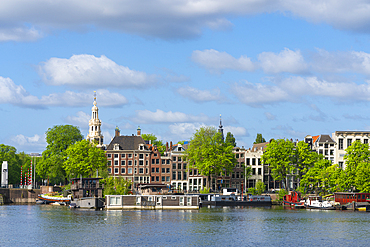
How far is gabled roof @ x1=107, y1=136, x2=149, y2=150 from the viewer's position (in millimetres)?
164000

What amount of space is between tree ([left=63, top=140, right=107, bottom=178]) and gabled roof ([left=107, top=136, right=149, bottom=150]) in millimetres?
14968

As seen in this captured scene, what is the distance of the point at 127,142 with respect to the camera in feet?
542

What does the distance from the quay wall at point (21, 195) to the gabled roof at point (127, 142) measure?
24.3 meters

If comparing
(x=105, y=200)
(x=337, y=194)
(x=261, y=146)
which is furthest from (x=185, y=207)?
(x=261, y=146)

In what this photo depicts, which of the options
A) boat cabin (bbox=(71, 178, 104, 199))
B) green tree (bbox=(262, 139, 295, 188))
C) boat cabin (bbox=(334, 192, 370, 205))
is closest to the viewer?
boat cabin (bbox=(334, 192, 370, 205))

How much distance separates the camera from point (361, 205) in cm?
11925

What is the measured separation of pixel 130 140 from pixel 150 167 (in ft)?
32.1

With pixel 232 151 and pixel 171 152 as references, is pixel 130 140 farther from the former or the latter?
pixel 232 151

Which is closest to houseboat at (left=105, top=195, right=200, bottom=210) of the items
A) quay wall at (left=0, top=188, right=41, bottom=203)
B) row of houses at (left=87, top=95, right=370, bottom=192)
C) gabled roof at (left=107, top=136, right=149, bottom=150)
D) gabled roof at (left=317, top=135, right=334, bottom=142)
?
row of houses at (left=87, top=95, right=370, bottom=192)

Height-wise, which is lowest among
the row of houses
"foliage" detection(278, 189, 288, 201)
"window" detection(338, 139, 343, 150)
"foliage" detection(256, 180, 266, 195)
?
"foliage" detection(278, 189, 288, 201)

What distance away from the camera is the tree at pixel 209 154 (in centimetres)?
14988

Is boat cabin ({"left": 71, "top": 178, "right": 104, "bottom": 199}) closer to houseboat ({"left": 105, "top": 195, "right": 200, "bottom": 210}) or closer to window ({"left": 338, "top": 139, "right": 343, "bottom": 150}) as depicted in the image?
houseboat ({"left": 105, "top": 195, "right": 200, "bottom": 210})

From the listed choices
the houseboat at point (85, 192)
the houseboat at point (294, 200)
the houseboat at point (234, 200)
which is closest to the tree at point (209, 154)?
the houseboat at point (234, 200)

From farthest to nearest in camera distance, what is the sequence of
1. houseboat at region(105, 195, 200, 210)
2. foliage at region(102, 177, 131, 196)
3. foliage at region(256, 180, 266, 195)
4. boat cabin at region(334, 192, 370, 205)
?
foliage at region(256, 180, 266, 195) → foliage at region(102, 177, 131, 196) → boat cabin at region(334, 192, 370, 205) → houseboat at region(105, 195, 200, 210)
